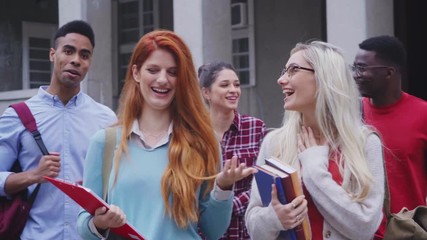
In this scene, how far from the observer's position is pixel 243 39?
15.0 meters

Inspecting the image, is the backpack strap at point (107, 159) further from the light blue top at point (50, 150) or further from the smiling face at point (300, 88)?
the light blue top at point (50, 150)

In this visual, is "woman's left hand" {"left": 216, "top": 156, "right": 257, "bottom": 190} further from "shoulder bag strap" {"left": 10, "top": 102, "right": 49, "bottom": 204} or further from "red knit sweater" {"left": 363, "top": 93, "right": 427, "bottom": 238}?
"shoulder bag strap" {"left": 10, "top": 102, "right": 49, "bottom": 204}

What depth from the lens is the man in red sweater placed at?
16.2ft

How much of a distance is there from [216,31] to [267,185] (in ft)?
22.6

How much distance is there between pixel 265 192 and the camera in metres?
3.87

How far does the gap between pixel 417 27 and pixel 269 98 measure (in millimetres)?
3943

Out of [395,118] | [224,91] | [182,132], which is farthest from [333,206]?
[224,91]

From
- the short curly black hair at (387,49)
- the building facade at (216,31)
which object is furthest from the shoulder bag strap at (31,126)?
the building facade at (216,31)

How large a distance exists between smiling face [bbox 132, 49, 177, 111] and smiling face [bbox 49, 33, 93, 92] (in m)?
1.38

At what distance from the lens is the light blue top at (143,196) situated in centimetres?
391

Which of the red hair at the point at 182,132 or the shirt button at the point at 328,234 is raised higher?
the red hair at the point at 182,132

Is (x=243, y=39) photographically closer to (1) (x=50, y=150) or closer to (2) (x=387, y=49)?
(2) (x=387, y=49)

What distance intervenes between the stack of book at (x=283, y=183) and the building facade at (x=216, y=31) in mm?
5117

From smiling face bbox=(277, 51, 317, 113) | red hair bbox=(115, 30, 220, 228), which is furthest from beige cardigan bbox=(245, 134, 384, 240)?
red hair bbox=(115, 30, 220, 228)
